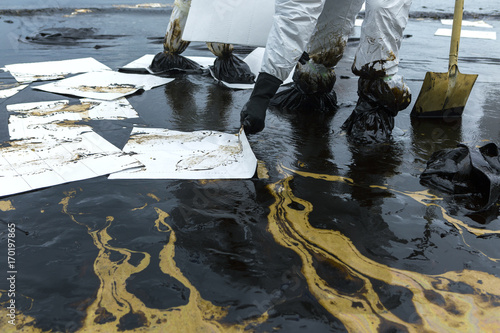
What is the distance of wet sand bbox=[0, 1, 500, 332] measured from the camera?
1.22 metres

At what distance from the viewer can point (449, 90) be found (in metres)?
2.77

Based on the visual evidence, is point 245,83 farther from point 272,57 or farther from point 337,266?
point 337,266

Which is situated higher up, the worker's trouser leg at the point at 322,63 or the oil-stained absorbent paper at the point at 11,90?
the worker's trouser leg at the point at 322,63

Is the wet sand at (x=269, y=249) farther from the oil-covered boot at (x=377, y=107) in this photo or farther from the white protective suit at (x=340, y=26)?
the white protective suit at (x=340, y=26)

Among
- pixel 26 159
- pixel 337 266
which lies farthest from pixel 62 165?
pixel 337 266

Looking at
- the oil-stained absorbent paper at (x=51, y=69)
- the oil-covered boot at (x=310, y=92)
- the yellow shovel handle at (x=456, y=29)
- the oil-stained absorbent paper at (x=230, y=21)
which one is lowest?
the oil-stained absorbent paper at (x=51, y=69)

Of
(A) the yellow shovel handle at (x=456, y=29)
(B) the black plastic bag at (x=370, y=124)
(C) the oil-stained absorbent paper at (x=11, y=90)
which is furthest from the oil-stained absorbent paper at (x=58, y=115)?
(A) the yellow shovel handle at (x=456, y=29)

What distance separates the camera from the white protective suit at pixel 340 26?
2.08 m

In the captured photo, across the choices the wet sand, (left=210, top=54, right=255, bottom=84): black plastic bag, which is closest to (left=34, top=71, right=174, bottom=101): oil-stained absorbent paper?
(left=210, top=54, right=255, bottom=84): black plastic bag

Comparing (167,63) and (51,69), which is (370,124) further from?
(51,69)

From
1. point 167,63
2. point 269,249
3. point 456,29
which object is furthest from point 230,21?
point 269,249

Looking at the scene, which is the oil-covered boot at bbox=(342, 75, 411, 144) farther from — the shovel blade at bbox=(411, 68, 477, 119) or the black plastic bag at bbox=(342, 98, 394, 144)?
the shovel blade at bbox=(411, 68, 477, 119)

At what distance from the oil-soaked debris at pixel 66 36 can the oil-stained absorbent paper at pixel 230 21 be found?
213cm

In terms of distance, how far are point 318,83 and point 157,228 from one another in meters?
1.70
